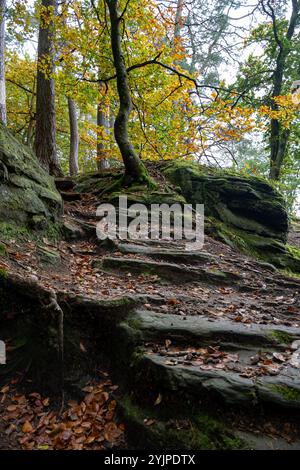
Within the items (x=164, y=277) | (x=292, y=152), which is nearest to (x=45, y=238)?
(x=164, y=277)

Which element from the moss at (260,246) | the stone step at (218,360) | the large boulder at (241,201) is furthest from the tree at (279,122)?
the stone step at (218,360)

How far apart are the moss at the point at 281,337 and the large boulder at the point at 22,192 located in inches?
162

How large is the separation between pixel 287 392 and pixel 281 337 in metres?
0.93

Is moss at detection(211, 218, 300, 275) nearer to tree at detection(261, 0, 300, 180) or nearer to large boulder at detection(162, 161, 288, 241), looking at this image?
large boulder at detection(162, 161, 288, 241)

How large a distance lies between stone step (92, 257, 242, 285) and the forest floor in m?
0.02

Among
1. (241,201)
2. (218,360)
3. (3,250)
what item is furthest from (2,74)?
(218,360)

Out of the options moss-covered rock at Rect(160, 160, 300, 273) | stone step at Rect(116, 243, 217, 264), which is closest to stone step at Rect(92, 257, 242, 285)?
stone step at Rect(116, 243, 217, 264)

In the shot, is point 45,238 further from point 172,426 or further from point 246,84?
point 246,84

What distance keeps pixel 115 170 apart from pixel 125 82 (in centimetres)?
258

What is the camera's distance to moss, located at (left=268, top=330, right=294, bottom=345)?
3585 mm

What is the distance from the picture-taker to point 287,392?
2.79m

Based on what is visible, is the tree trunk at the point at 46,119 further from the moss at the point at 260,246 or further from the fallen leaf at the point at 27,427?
the fallen leaf at the point at 27,427

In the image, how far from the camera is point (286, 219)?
27.2ft

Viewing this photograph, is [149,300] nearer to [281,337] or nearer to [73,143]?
[281,337]
